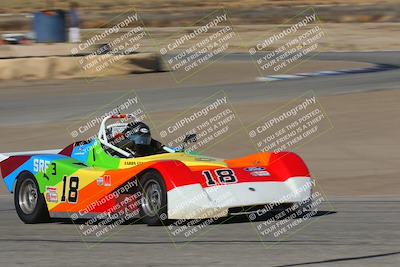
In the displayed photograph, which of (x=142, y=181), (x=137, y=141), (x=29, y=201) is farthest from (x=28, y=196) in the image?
(x=142, y=181)

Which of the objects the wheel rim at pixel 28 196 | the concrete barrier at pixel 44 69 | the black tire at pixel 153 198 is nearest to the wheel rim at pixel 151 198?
the black tire at pixel 153 198

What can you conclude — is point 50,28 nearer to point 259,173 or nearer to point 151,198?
point 259,173

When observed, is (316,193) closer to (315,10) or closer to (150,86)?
(150,86)

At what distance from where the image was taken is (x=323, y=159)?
17.0 metres

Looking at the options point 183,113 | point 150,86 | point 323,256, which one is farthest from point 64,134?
point 323,256

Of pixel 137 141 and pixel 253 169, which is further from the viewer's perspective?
pixel 137 141

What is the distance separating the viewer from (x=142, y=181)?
1048 cm

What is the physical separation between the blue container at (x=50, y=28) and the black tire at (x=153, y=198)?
23765mm

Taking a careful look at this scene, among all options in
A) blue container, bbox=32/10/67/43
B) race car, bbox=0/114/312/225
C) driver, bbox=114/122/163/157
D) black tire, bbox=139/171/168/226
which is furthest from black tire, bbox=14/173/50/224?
blue container, bbox=32/10/67/43

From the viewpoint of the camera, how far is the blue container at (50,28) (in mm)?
33688

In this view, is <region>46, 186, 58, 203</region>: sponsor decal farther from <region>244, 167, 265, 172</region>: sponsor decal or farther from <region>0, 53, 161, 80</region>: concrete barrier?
<region>0, 53, 161, 80</region>: concrete barrier

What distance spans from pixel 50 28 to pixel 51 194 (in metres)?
22.8

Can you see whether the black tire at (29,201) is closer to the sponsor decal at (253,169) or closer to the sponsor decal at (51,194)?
the sponsor decal at (51,194)

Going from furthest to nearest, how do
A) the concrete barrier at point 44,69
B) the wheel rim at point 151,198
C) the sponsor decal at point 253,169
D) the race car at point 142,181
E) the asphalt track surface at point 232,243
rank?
1. the concrete barrier at point 44,69
2. the sponsor decal at point 253,169
3. the wheel rim at point 151,198
4. the race car at point 142,181
5. the asphalt track surface at point 232,243
